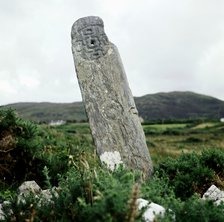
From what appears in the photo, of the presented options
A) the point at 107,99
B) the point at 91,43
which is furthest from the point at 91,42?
the point at 107,99

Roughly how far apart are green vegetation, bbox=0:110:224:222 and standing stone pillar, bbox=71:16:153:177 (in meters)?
0.52

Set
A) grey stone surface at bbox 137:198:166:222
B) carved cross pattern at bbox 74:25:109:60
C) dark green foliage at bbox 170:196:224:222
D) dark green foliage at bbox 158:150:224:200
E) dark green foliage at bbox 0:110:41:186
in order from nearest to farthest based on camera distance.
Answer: grey stone surface at bbox 137:198:166:222
dark green foliage at bbox 170:196:224:222
dark green foliage at bbox 158:150:224:200
carved cross pattern at bbox 74:25:109:60
dark green foliage at bbox 0:110:41:186

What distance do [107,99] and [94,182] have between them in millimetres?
5294

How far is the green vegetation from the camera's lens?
4238 millimetres

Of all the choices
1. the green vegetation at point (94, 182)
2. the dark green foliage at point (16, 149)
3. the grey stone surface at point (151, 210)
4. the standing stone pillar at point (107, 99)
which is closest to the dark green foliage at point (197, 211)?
the green vegetation at point (94, 182)

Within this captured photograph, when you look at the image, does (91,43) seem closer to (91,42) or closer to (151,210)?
(91,42)

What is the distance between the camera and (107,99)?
10.3 meters

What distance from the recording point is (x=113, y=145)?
33.2ft

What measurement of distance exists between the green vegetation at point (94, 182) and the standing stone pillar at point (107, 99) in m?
0.52

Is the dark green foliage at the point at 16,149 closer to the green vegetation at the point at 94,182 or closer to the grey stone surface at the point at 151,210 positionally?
the green vegetation at the point at 94,182

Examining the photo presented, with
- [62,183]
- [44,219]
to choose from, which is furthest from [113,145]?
[44,219]

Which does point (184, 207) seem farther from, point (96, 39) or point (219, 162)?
point (96, 39)

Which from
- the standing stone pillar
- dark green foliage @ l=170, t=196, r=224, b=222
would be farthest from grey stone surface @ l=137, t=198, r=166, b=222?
the standing stone pillar

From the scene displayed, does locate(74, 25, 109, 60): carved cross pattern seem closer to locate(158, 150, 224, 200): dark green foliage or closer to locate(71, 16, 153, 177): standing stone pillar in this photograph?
locate(71, 16, 153, 177): standing stone pillar
